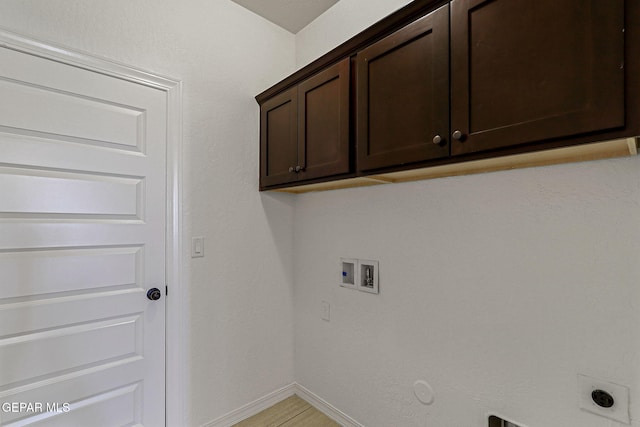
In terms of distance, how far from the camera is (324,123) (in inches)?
63.6

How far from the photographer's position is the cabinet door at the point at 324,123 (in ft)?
4.94

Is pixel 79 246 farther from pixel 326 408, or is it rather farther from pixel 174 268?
pixel 326 408

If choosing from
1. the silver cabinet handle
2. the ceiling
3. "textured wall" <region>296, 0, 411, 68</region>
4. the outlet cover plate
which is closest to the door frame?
the ceiling

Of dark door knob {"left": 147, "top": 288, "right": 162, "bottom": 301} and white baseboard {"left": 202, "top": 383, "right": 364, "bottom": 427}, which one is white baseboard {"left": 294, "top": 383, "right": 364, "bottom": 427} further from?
dark door knob {"left": 147, "top": 288, "right": 162, "bottom": 301}

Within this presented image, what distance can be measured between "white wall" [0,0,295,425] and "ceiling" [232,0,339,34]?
61 millimetres

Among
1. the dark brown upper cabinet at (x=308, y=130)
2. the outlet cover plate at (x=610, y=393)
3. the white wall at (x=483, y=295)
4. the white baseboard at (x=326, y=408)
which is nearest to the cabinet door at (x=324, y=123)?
the dark brown upper cabinet at (x=308, y=130)

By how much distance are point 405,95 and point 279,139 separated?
3.02ft

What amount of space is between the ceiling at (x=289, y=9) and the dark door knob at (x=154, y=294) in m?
1.89

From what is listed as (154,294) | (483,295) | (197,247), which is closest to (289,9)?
(197,247)

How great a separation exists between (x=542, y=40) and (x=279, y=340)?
218 cm

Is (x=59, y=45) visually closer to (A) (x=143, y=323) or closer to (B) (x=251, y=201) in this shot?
(B) (x=251, y=201)

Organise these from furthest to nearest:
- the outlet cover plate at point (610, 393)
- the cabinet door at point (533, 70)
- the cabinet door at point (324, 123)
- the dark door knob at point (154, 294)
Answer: the dark door knob at point (154, 294) → the cabinet door at point (324, 123) → the outlet cover plate at point (610, 393) → the cabinet door at point (533, 70)

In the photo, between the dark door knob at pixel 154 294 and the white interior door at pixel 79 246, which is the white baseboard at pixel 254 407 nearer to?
the white interior door at pixel 79 246

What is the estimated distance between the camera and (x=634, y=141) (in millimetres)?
890
